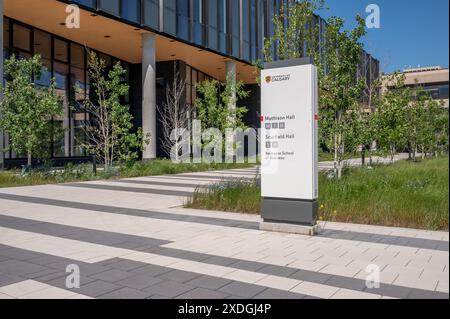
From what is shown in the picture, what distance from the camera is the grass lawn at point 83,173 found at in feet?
53.5

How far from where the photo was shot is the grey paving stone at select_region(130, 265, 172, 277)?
16.5 ft

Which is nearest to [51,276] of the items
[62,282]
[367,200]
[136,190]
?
[62,282]

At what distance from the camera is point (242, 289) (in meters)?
4.43

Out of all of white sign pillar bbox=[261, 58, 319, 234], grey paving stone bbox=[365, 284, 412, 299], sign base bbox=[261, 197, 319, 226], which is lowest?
grey paving stone bbox=[365, 284, 412, 299]

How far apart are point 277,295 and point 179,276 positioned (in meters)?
1.19

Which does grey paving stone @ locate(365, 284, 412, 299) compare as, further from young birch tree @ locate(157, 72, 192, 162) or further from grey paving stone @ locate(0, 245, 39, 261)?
young birch tree @ locate(157, 72, 192, 162)

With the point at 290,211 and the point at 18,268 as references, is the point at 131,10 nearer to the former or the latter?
the point at 290,211

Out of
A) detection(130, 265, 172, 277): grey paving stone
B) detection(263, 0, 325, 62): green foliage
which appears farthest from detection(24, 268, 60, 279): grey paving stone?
detection(263, 0, 325, 62): green foliage

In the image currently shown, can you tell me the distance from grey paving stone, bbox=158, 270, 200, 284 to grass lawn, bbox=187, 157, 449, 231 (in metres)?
3.60

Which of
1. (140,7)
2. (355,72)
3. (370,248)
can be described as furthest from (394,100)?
(140,7)

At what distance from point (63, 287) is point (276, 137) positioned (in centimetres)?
418

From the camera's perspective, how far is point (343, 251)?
598 cm

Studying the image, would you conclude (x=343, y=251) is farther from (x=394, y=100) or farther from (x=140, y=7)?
(x=140, y=7)

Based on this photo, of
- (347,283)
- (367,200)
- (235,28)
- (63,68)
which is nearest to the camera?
(347,283)
